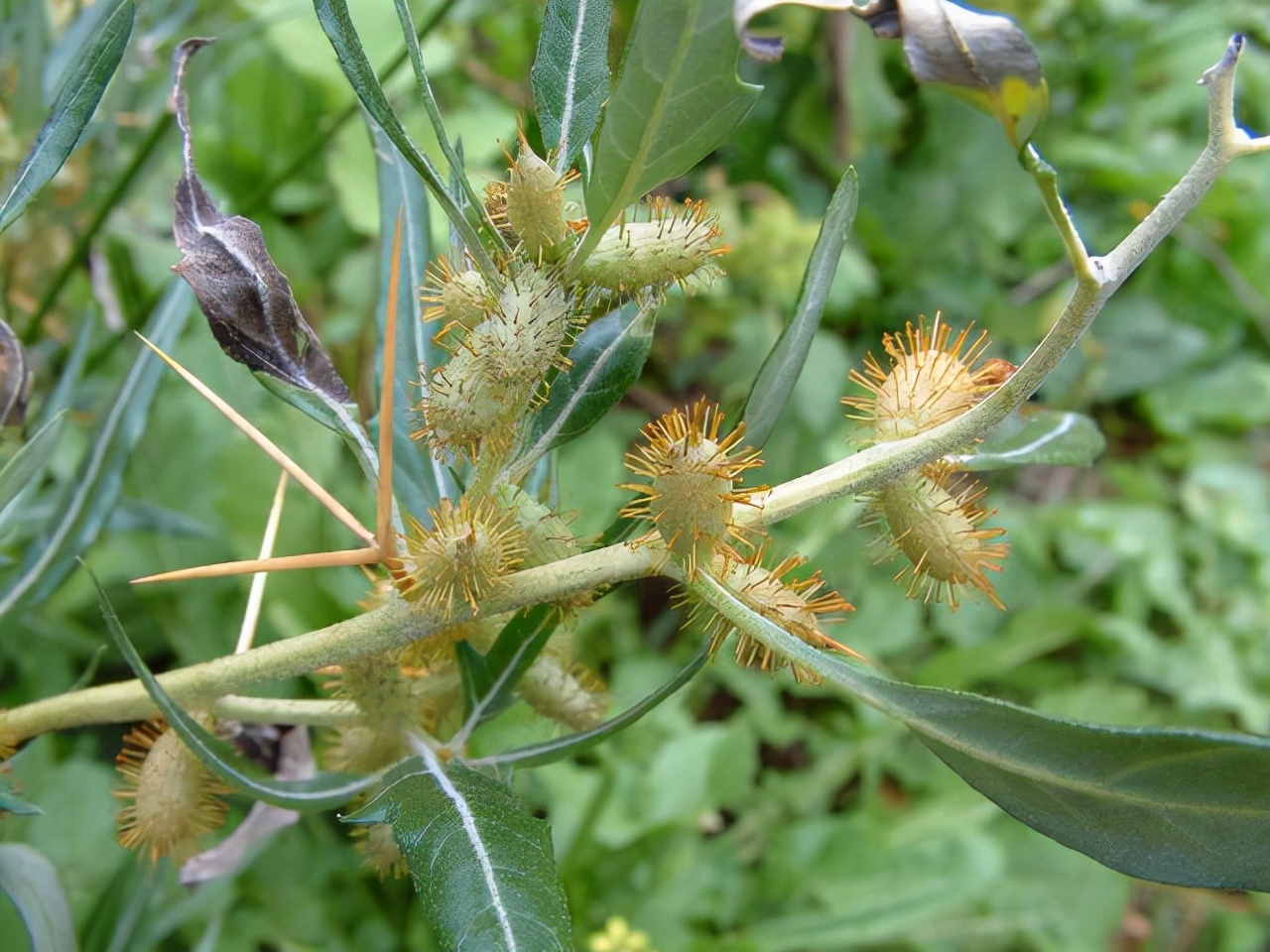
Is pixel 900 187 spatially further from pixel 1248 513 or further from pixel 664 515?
pixel 664 515

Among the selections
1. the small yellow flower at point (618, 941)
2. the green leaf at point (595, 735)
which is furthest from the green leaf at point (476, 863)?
the small yellow flower at point (618, 941)

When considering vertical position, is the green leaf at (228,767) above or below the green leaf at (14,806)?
above

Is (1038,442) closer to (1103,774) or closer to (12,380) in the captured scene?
(1103,774)

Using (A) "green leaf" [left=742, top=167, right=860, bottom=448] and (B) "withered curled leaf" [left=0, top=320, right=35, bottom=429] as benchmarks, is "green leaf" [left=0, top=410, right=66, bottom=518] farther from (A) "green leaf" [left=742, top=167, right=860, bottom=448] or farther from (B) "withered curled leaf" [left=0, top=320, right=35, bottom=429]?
(A) "green leaf" [left=742, top=167, right=860, bottom=448]

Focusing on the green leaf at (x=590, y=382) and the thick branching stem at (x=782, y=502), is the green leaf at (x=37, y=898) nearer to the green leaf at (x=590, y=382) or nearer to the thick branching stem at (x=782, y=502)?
the thick branching stem at (x=782, y=502)

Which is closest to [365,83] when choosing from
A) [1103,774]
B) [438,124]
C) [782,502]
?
[438,124]

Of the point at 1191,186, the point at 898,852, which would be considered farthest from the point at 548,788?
the point at 1191,186
